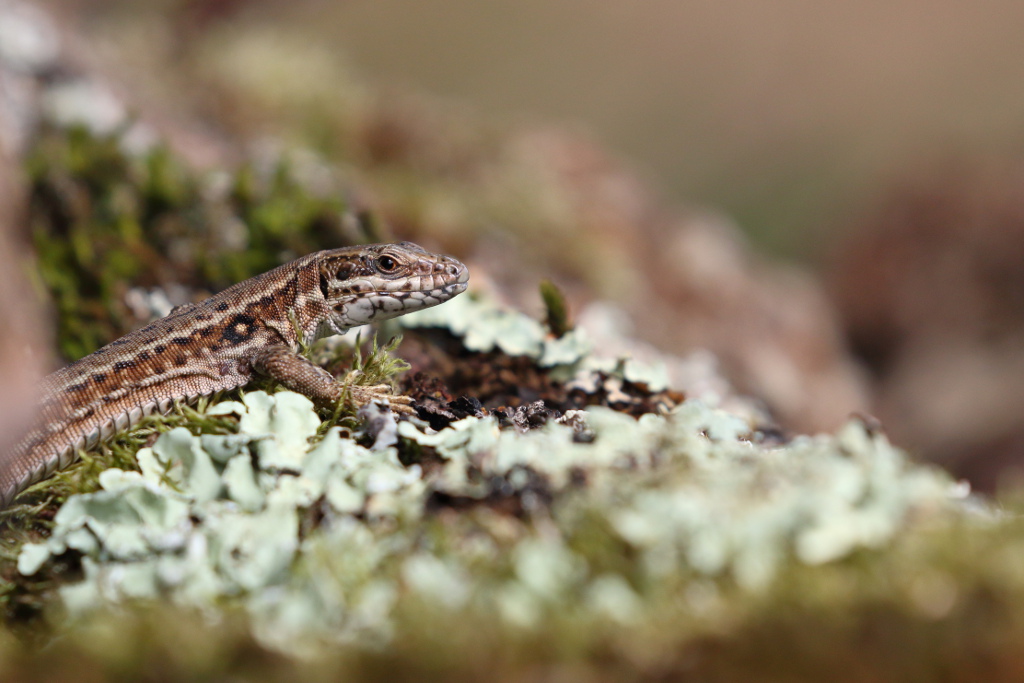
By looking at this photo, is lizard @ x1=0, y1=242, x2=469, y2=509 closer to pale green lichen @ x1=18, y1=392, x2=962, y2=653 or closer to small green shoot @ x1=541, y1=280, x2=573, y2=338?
small green shoot @ x1=541, y1=280, x2=573, y2=338

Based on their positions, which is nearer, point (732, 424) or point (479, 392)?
point (732, 424)

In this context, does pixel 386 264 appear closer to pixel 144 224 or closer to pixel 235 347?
pixel 235 347

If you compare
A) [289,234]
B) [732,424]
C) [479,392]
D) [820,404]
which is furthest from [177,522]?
[820,404]

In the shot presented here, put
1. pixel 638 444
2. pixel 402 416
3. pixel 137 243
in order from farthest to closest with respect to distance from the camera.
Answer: pixel 137 243 → pixel 402 416 → pixel 638 444

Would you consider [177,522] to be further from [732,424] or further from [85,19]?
[85,19]

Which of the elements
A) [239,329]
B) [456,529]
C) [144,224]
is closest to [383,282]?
[239,329]

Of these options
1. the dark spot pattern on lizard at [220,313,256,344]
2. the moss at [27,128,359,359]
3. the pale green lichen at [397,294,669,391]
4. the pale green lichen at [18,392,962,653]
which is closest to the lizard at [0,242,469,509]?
the dark spot pattern on lizard at [220,313,256,344]

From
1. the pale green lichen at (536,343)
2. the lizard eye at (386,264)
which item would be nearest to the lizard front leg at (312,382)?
the lizard eye at (386,264)
